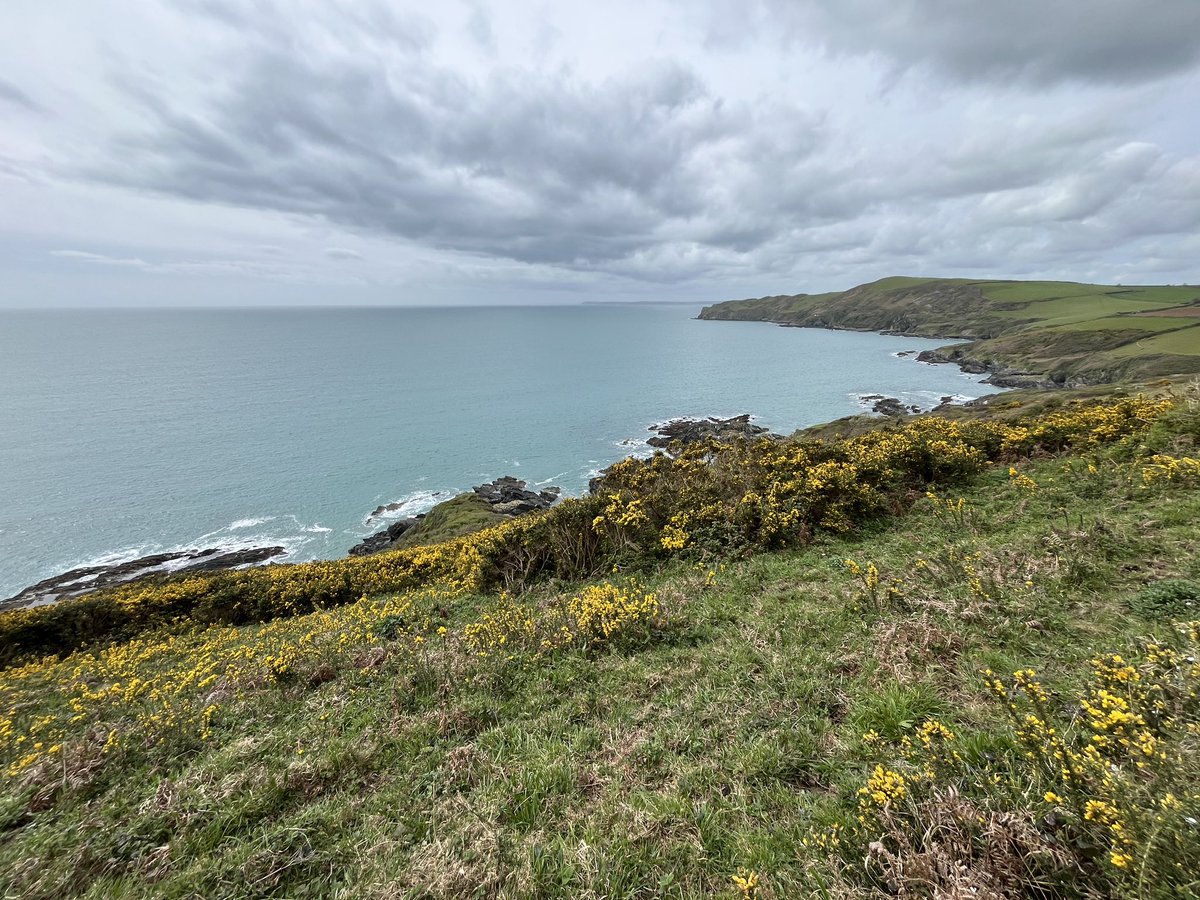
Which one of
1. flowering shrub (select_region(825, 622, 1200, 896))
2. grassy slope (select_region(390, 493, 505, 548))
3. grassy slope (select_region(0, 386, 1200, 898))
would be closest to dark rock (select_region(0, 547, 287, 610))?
grassy slope (select_region(390, 493, 505, 548))

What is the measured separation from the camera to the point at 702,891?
349 centimetres

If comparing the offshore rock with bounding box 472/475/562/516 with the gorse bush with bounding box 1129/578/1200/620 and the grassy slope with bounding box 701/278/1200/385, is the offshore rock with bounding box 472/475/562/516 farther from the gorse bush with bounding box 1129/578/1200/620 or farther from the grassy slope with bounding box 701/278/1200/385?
the grassy slope with bounding box 701/278/1200/385

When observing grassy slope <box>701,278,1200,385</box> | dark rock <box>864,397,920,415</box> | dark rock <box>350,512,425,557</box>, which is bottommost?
dark rock <box>350,512,425,557</box>

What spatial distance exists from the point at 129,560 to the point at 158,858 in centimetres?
4493

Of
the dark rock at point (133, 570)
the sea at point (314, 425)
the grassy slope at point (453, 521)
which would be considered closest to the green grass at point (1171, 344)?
the sea at point (314, 425)

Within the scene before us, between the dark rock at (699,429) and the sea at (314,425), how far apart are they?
345 centimetres

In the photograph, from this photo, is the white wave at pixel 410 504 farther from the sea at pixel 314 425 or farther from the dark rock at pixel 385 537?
the dark rock at pixel 385 537

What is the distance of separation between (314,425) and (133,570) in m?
33.6

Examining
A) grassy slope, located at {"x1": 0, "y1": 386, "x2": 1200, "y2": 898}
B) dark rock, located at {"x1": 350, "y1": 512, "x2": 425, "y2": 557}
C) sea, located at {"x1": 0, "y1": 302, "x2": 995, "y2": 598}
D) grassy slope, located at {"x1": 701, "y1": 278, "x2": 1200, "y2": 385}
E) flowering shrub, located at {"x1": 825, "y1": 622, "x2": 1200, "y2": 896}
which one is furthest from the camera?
grassy slope, located at {"x1": 701, "y1": 278, "x2": 1200, "y2": 385}

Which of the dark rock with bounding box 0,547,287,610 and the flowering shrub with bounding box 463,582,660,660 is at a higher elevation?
the flowering shrub with bounding box 463,582,660,660

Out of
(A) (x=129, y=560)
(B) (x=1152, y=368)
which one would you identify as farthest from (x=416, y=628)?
(B) (x=1152, y=368)

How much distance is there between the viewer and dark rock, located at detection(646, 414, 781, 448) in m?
56.9

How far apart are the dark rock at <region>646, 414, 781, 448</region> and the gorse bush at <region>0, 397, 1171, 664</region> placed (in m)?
40.4

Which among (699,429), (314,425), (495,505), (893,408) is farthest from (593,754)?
(893,408)
